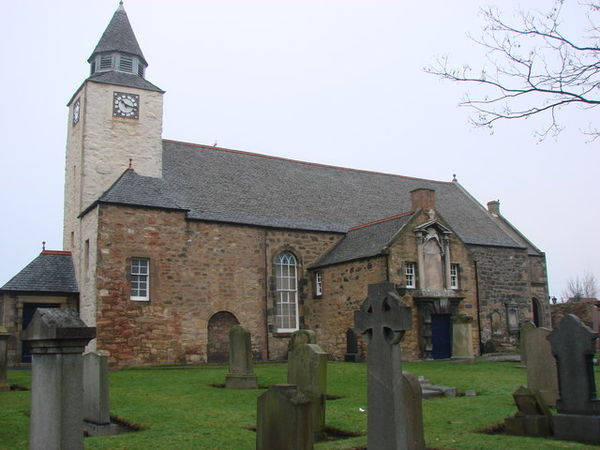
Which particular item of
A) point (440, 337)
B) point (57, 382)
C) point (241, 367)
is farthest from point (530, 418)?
point (440, 337)

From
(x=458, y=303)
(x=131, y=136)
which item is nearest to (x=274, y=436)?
(x=458, y=303)

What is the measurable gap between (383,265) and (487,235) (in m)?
11.8

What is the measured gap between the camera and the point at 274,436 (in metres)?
7.07

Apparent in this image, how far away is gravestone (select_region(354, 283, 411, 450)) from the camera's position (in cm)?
636

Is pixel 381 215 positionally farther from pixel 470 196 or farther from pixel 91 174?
pixel 91 174

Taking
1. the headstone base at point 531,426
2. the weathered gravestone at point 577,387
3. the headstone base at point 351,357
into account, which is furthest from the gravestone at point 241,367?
the headstone base at point 351,357

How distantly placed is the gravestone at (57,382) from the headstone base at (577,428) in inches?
272

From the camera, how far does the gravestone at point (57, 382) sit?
239 inches

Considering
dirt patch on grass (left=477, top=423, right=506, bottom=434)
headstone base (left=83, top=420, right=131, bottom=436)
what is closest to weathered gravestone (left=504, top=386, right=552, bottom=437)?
dirt patch on grass (left=477, top=423, right=506, bottom=434)

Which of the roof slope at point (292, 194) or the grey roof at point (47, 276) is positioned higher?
the roof slope at point (292, 194)

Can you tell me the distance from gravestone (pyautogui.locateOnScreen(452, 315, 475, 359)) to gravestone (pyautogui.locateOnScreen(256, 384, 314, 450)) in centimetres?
1745

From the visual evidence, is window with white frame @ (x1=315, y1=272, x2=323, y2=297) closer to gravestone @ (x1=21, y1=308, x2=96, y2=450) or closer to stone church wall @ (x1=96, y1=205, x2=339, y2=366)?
stone church wall @ (x1=96, y1=205, x2=339, y2=366)

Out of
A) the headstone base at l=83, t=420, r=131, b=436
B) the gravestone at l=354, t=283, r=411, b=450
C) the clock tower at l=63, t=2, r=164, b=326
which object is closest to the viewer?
the gravestone at l=354, t=283, r=411, b=450

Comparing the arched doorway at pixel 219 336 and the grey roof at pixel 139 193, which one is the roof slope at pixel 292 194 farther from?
the arched doorway at pixel 219 336
